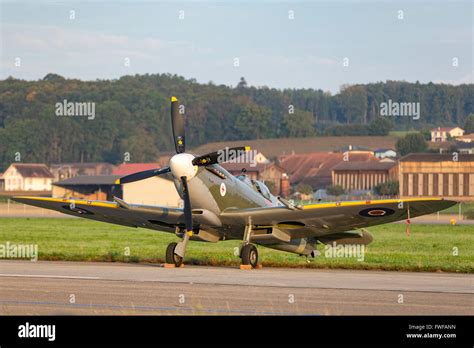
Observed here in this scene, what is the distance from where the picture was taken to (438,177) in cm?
12650

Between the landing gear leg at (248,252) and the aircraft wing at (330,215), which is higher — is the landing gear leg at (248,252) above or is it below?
below

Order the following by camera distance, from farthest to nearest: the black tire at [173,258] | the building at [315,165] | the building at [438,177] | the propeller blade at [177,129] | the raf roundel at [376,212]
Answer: the building at [315,165], the building at [438,177], the black tire at [173,258], the propeller blade at [177,129], the raf roundel at [376,212]

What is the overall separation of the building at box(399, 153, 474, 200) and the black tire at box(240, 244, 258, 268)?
4062 inches

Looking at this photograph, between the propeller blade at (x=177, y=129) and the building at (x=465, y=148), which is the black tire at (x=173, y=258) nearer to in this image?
the propeller blade at (x=177, y=129)

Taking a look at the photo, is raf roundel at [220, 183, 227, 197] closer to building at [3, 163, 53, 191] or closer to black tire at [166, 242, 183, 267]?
black tire at [166, 242, 183, 267]

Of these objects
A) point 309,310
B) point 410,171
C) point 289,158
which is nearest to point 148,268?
point 309,310

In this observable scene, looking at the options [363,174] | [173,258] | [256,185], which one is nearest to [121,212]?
[173,258]

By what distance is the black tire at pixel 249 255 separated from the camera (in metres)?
23.6

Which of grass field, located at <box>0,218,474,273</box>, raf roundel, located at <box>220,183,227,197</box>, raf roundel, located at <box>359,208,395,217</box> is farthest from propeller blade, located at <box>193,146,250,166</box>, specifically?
grass field, located at <box>0,218,474,273</box>

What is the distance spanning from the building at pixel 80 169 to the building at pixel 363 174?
176 feet

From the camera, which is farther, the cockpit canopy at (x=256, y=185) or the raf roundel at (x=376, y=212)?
the cockpit canopy at (x=256, y=185)

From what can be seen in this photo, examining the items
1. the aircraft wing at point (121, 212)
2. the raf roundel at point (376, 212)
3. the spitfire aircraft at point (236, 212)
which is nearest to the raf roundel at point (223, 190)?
the spitfire aircraft at point (236, 212)

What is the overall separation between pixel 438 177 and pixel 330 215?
106515 millimetres

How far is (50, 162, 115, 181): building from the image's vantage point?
180 m
